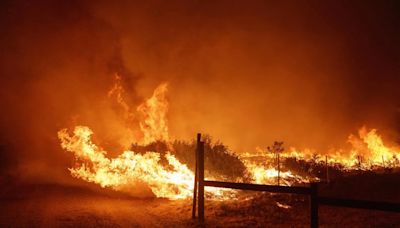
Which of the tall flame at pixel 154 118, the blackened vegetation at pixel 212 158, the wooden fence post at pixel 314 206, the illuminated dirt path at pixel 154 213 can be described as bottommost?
the illuminated dirt path at pixel 154 213

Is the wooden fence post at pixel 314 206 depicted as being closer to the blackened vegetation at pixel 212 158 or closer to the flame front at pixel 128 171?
the flame front at pixel 128 171

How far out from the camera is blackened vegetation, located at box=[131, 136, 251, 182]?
822 inches

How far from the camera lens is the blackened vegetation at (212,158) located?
2089 cm

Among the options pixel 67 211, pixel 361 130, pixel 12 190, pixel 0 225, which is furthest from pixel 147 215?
pixel 361 130

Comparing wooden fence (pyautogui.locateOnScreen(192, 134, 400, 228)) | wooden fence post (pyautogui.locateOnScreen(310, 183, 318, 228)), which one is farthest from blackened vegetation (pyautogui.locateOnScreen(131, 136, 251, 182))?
wooden fence post (pyautogui.locateOnScreen(310, 183, 318, 228))


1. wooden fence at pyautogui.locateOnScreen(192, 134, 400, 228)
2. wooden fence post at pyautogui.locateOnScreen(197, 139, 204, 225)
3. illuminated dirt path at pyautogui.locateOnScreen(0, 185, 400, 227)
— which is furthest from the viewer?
wooden fence post at pyautogui.locateOnScreen(197, 139, 204, 225)

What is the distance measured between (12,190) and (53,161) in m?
5.48

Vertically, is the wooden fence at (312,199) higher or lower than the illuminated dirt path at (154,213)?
higher

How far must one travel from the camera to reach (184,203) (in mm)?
14289

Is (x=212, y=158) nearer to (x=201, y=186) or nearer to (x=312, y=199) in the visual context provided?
(x=201, y=186)

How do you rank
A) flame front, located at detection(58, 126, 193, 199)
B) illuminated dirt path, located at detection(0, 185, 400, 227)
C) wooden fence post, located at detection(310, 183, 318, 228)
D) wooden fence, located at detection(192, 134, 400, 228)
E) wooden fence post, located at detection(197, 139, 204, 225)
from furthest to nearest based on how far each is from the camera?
1. flame front, located at detection(58, 126, 193, 199)
2. wooden fence post, located at detection(197, 139, 204, 225)
3. illuminated dirt path, located at detection(0, 185, 400, 227)
4. wooden fence post, located at detection(310, 183, 318, 228)
5. wooden fence, located at detection(192, 134, 400, 228)

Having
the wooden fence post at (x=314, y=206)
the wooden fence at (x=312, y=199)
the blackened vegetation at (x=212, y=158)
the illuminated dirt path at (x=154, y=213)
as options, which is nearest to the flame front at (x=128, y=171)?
the illuminated dirt path at (x=154, y=213)

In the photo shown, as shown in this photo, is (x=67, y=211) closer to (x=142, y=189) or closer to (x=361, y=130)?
(x=142, y=189)

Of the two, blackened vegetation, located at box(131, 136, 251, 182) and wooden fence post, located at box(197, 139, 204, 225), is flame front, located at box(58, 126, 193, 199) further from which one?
wooden fence post, located at box(197, 139, 204, 225)
